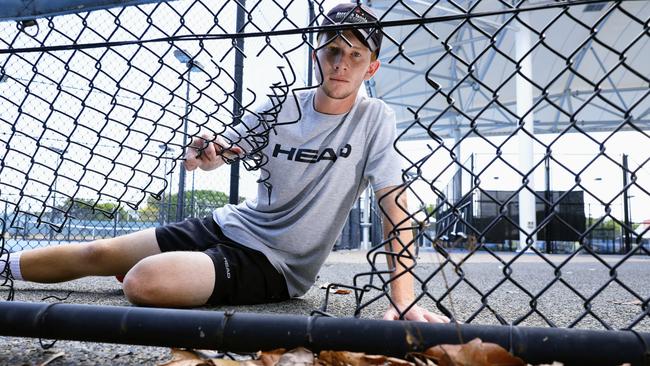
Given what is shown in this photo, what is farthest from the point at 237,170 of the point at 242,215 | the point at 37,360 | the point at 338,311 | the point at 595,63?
the point at 595,63

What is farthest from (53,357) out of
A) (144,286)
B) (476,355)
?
(476,355)

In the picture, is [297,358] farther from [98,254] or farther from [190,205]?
[190,205]

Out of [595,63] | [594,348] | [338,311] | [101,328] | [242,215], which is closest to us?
[594,348]

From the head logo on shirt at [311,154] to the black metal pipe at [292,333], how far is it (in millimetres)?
901

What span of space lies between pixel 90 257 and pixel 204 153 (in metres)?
0.79

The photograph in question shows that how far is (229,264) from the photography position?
1756mm

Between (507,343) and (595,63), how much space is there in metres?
17.3

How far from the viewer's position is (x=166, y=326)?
1.04 meters

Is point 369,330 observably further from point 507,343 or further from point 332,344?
point 507,343

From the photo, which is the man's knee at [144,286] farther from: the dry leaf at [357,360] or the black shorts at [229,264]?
the dry leaf at [357,360]

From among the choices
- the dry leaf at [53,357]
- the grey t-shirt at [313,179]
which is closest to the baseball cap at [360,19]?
the grey t-shirt at [313,179]

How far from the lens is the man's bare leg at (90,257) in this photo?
2018 mm

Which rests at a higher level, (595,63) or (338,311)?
(595,63)

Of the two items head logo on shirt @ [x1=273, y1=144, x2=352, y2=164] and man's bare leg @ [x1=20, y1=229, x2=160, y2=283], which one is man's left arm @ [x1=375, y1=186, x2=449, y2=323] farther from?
man's bare leg @ [x1=20, y1=229, x2=160, y2=283]
